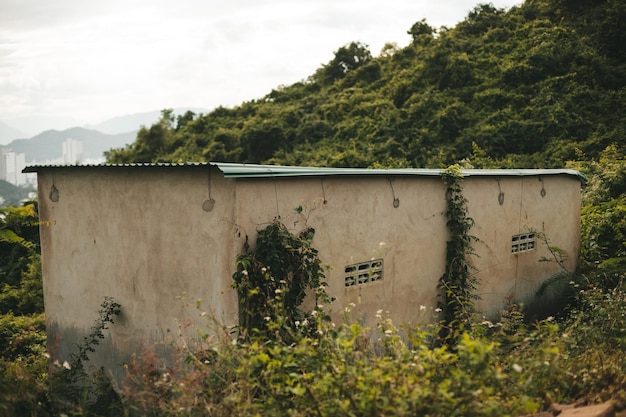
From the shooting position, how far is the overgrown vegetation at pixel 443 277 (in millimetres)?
4012

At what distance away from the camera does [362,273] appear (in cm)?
736

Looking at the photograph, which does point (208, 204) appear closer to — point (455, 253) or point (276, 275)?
point (276, 275)

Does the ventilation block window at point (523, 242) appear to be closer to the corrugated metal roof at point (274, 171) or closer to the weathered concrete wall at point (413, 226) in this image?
the weathered concrete wall at point (413, 226)

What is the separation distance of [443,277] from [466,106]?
61.7 feet

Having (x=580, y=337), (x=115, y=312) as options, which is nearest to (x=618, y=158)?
(x=580, y=337)

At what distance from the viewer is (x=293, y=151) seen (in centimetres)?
2931

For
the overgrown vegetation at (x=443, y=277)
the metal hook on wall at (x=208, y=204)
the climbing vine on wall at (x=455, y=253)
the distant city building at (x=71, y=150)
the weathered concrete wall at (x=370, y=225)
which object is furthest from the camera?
the distant city building at (x=71, y=150)

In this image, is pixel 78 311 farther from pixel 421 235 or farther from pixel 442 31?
pixel 442 31

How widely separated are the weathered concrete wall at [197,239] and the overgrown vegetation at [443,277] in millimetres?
279

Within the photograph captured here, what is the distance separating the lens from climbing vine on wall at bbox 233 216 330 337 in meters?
5.89

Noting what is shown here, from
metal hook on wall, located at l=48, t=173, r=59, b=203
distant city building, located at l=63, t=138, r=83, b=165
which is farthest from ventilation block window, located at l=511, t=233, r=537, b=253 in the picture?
distant city building, located at l=63, t=138, r=83, b=165

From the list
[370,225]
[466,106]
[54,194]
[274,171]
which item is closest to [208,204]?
[274,171]

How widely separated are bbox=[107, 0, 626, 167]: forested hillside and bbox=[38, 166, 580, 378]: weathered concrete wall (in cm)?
1282

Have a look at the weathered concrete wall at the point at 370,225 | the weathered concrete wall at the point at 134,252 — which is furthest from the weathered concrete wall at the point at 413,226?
the weathered concrete wall at the point at 134,252
